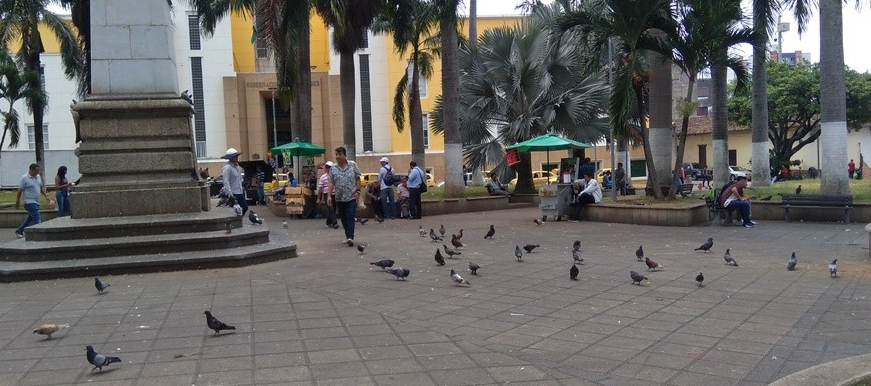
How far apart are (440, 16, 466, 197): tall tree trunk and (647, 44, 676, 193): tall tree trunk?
5532mm

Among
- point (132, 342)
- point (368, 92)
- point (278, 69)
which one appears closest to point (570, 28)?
point (278, 69)

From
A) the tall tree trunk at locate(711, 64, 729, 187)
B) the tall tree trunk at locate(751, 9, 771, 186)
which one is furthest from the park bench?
the tall tree trunk at locate(751, 9, 771, 186)

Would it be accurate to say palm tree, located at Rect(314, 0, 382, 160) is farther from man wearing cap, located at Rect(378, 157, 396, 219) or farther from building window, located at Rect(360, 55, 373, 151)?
building window, located at Rect(360, 55, 373, 151)

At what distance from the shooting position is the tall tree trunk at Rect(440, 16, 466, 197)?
22016mm

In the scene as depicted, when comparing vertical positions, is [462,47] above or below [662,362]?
above

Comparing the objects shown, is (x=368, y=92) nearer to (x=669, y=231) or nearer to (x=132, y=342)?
(x=669, y=231)

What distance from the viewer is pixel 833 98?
57.0 ft

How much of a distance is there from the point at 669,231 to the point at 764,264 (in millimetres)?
4914

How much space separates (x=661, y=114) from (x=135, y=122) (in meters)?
13.2

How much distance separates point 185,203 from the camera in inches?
481

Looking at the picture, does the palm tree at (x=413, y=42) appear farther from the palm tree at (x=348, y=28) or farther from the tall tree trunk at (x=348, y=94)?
the tall tree trunk at (x=348, y=94)

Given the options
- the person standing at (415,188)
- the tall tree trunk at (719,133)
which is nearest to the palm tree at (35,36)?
the person standing at (415,188)

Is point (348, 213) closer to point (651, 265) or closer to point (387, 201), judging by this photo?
point (651, 265)

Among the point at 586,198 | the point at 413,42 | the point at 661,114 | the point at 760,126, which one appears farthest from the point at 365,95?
the point at 586,198
